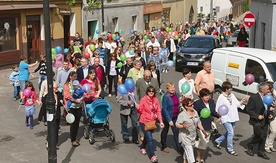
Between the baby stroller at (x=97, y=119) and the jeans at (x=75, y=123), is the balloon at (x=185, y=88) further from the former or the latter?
the jeans at (x=75, y=123)

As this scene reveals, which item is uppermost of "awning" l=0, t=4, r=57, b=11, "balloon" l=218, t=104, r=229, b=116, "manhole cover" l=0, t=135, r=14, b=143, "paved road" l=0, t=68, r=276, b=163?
"awning" l=0, t=4, r=57, b=11

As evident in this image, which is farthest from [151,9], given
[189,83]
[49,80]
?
[49,80]

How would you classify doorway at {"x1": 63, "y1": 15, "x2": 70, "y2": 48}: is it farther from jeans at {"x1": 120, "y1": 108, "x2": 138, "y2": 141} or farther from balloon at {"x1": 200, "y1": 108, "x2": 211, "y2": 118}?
balloon at {"x1": 200, "y1": 108, "x2": 211, "y2": 118}

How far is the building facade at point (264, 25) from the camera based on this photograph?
22538 mm

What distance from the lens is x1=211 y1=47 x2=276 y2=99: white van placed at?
13.8m

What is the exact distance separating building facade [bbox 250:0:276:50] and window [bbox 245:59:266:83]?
8.70 metres

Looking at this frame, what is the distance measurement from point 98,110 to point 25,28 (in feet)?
47.6

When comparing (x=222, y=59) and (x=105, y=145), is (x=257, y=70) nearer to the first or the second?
(x=222, y=59)

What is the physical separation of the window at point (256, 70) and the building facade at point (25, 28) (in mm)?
12540

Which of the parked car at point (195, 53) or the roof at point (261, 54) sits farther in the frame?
the parked car at point (195, 53)

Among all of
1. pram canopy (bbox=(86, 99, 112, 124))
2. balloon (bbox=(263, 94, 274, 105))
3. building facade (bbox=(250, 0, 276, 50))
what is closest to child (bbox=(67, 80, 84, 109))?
pram canopy (bbox=(86, 99, 112, 124))

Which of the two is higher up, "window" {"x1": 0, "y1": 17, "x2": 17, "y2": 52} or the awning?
the awning

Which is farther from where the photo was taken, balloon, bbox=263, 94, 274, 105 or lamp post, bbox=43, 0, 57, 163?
balloon, bbox=263, 94, 274, 105

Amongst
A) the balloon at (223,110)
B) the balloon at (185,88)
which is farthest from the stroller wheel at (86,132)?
the balloon at (223,110)
